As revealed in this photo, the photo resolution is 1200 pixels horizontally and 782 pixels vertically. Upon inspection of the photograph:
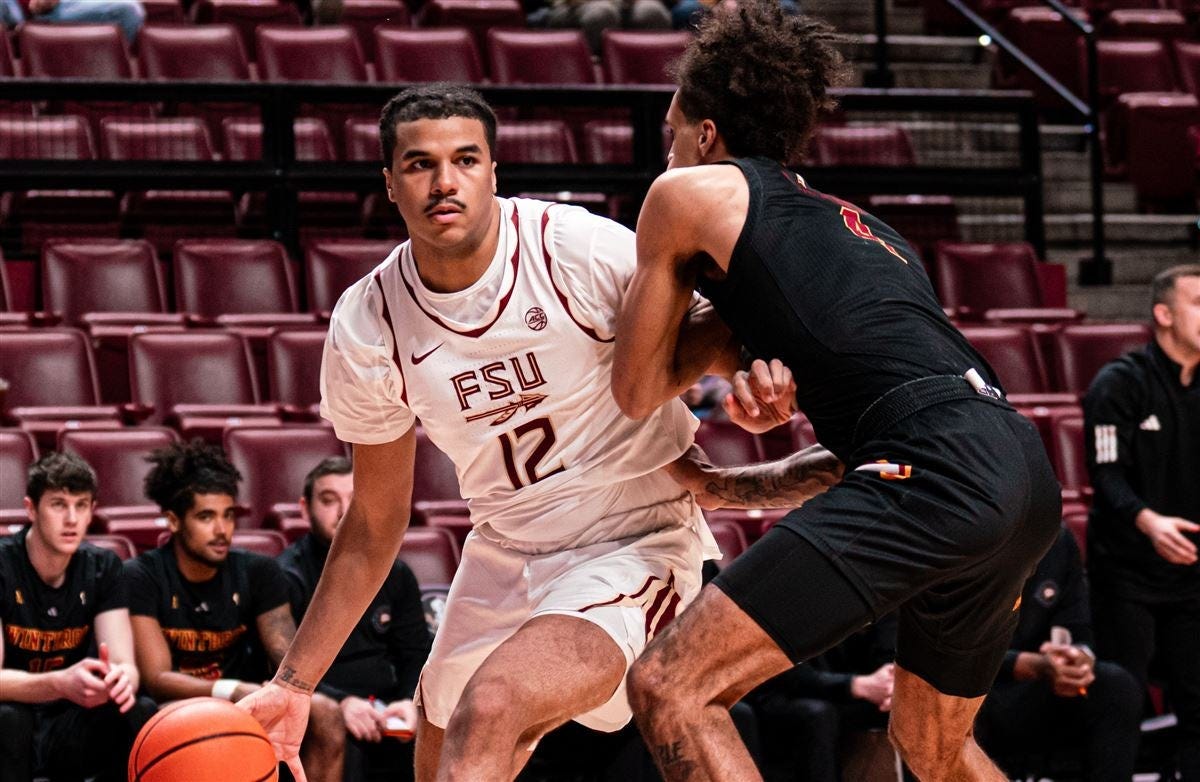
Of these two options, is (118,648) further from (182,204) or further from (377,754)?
(182,204)

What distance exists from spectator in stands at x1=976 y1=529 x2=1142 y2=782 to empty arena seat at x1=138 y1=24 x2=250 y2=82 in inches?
224

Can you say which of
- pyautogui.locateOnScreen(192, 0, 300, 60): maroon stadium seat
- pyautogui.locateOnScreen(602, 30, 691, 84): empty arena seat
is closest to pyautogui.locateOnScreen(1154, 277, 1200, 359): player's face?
pyautogui.locateOnScreen(602, 30, 691, 84): empty arena seat

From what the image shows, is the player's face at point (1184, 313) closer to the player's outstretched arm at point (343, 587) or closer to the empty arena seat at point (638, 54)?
the player's outstretched arm at point (343, 587)

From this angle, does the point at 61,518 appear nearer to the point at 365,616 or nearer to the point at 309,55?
the point at 365,616

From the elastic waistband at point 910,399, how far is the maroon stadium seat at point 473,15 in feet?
26.5

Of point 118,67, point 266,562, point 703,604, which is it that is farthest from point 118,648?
point 118,67

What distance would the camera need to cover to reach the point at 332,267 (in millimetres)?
8664

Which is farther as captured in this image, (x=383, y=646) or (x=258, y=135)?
(x=258, y=135)

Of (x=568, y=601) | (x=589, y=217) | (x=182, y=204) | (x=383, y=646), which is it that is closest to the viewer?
(x=568, y=601)

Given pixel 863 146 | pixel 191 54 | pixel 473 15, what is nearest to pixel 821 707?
pixel 863 146

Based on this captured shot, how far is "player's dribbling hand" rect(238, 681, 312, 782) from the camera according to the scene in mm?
4004

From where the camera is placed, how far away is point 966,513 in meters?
3.21

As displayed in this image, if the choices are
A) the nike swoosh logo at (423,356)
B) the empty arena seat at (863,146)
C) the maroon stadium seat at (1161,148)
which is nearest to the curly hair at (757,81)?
the nike swoosh logo at (423,356)

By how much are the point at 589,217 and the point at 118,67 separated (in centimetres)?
659
